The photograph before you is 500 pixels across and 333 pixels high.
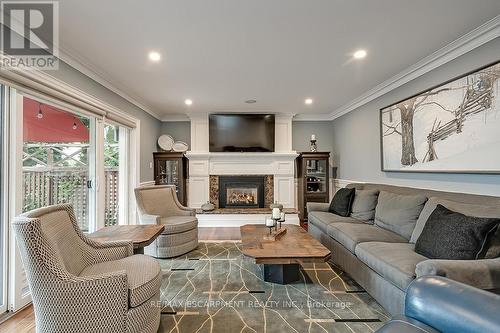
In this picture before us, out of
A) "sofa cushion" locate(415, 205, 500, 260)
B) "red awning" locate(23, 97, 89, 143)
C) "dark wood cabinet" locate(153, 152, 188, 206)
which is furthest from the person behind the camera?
"dark wood cabinet" locate(153, 152, 188, 206)

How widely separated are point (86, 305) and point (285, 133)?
16.3 feet

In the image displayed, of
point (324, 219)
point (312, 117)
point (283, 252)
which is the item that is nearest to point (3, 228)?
point (283, 252)

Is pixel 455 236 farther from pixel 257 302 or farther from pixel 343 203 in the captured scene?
pixel 343 203

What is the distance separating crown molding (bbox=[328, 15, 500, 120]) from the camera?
7.25 feet

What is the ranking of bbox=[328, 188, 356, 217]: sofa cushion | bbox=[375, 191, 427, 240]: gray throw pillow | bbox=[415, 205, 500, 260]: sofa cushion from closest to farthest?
bbox=[415, 205, 500, 260]: sofa cushion, bbox=[375, 191, 427, 240]: gray throw pillow, bbox=[328, 188, 356, 217]: sofa cushion

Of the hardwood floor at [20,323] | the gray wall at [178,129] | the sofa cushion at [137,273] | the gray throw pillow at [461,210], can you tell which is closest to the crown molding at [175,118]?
the gray wall at [178,129]

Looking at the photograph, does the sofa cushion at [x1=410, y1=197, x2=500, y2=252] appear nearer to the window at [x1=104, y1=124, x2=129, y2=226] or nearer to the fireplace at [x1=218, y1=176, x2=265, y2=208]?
the fireplace at [x1=218, y1=176, x2=265, y2=208]

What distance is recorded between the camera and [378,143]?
13.4ft

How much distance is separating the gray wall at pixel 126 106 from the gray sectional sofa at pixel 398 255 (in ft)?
11.5

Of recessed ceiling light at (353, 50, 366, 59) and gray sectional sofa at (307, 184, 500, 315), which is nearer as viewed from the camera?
gray sectional sofa at (307, 184, 500, 315)

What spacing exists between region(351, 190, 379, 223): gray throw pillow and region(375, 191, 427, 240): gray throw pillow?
158 mm

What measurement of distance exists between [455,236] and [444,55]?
79.0 inches

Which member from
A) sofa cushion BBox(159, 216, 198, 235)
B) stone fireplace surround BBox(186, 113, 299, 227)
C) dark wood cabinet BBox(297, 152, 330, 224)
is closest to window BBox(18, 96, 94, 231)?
sofa cushion BBox(159, 216, 198, 235)

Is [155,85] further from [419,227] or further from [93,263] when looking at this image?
[419,227]
